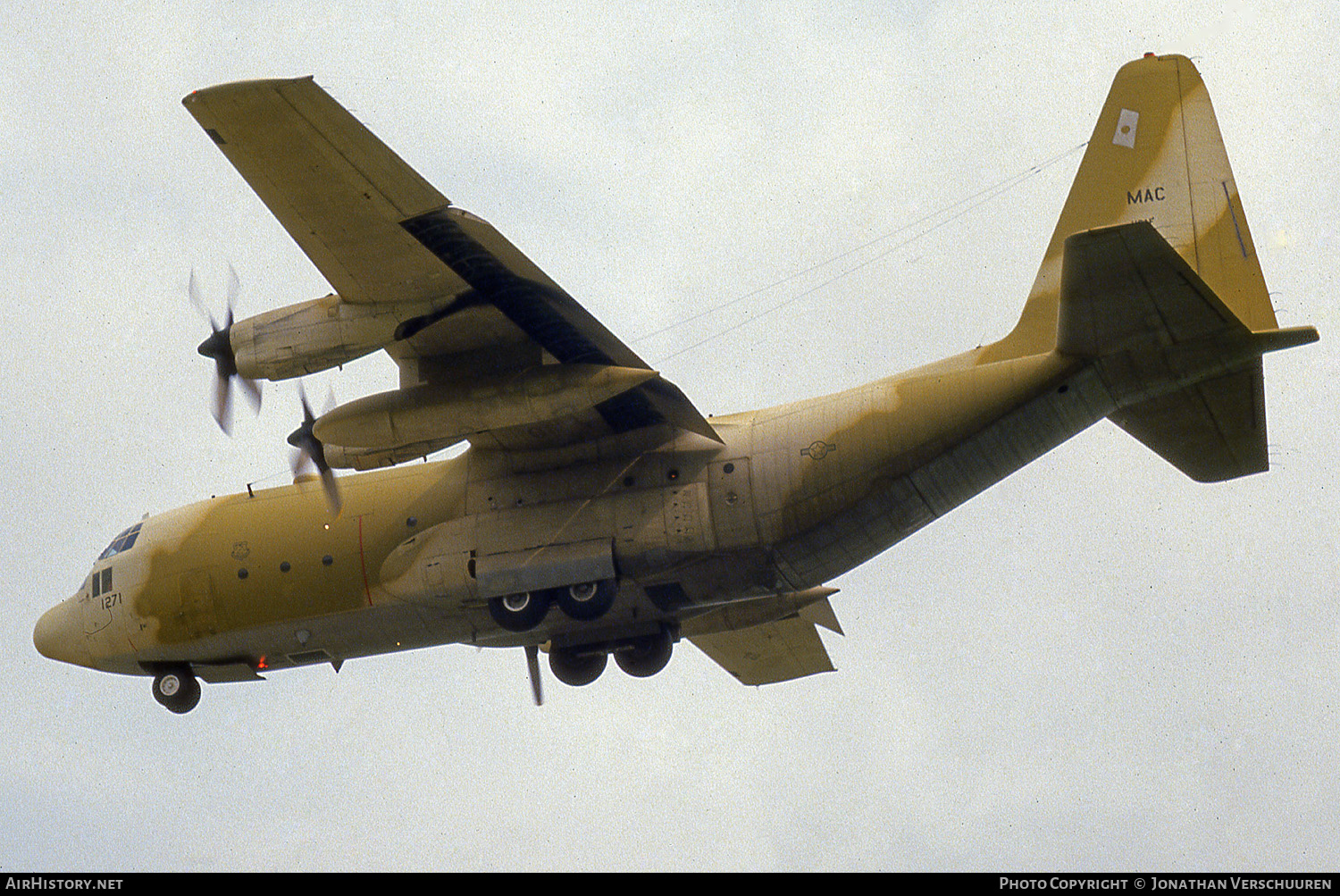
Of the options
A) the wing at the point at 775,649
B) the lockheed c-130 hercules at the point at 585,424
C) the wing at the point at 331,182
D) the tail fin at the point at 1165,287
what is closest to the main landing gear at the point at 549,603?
the lockheed c-130 hercules at the point at 585,424

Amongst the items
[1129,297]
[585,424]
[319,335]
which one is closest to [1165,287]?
[1129,297]

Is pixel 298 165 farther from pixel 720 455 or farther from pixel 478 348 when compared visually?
pixel 720 455

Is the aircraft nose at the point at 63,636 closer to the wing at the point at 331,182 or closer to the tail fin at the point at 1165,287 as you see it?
the wing at the point at 331,182

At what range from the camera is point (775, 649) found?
2544cm

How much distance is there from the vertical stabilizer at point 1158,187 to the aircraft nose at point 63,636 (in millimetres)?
12987

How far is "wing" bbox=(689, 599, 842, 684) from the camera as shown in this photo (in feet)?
81.5

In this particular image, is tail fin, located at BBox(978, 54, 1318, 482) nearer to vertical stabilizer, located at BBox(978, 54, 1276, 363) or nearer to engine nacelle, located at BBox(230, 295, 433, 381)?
vertical stabilizer, located at BBox(978, 54, 1276, 363)

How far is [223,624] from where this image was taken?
868 inches

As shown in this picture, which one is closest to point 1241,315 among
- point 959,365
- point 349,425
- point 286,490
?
point 959,365

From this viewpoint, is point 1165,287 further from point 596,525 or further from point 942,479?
point 596,525

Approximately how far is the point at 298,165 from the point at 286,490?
6126 mm

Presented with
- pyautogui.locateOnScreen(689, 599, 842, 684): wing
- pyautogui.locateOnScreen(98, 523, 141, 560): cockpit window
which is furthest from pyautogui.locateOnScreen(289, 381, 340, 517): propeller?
pyautogui.locateOnScreen(689, 599, 842, 684): wing

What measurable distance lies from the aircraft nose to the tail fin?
12.9 meters

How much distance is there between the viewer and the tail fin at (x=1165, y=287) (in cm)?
1783
